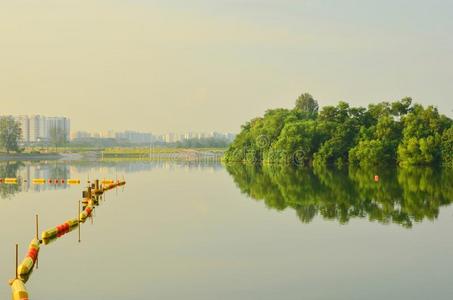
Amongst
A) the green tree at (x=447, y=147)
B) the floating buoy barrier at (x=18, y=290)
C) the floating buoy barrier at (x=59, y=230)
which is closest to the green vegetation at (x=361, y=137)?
the green tree at (x=447, y=147)

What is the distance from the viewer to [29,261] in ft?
80.0

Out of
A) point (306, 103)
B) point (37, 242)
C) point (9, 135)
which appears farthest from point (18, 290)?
point (9, 135)

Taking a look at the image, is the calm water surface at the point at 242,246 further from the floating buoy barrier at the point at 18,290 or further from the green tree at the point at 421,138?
the green tree at the point at 421,138

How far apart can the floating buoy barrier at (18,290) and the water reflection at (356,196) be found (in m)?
19.7

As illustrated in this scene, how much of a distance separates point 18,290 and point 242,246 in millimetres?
11551

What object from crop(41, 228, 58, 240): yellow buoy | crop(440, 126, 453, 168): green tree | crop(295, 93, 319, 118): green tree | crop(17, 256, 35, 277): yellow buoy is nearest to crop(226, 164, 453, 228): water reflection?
crop(41, 228, 58, 240): yellow buoy

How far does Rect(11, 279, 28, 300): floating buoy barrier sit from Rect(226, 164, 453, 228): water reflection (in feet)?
64.6

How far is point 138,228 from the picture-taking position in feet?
113

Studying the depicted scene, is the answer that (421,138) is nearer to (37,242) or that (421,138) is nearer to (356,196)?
(356,196)

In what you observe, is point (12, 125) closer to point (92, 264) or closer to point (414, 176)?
point (414, 176)

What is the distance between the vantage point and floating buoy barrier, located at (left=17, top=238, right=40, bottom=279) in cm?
2311

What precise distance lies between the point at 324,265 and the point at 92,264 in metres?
9.29

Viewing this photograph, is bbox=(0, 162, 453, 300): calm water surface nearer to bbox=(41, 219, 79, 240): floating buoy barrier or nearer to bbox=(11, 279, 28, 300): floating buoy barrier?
bbox=(11, 279, 28, 300): floating buoy barrier

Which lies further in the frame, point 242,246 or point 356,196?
point 356,196
